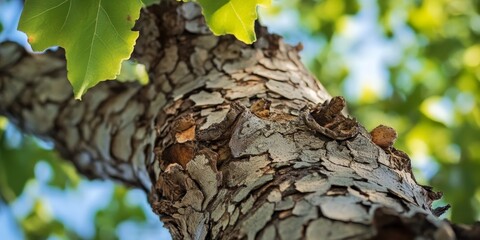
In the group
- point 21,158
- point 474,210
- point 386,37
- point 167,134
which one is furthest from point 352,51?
point 167,134

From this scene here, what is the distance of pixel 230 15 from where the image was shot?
1.35 m

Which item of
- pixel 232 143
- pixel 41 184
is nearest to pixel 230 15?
pixel 232 143

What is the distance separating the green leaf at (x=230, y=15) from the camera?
1.34 metres

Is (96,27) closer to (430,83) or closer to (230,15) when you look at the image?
(230,15)

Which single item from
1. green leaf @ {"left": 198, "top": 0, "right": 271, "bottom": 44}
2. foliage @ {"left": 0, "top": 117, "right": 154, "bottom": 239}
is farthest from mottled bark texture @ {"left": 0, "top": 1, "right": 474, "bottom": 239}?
foliage @ {"left": 0, "top": 117, "right": 154, "bottom": 239}

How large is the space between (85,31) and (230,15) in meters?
0.31

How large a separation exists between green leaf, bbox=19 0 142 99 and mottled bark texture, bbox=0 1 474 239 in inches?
8.4

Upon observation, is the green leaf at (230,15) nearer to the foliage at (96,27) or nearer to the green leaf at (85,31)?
the foliage at (96,27)

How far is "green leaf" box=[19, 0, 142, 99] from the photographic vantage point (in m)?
1.35

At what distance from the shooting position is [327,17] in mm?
4246

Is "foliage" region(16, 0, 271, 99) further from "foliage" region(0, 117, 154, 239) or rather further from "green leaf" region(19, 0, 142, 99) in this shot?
"foliage" region(0, 117, 154, 239)

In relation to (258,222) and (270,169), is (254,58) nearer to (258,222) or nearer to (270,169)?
(270,169)

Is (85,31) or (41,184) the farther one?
(41,184)

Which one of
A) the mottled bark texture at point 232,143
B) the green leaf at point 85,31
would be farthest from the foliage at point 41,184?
the green leaf at point 85,31
